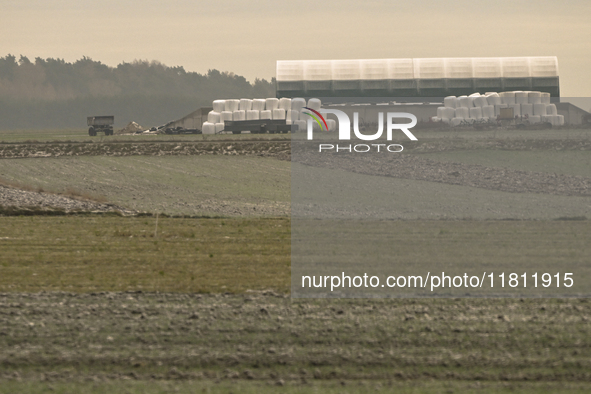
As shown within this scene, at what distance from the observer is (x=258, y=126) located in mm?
71625

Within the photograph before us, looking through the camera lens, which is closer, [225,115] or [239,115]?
[239,115]

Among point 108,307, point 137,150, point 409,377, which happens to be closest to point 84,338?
point 108,307

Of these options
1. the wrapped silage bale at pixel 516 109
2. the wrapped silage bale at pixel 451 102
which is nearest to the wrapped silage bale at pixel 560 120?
the wrapped silage bale at pixel 516 109

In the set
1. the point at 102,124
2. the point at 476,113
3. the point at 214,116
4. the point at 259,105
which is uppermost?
the point at 259,105

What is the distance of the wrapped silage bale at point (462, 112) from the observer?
2221 inches

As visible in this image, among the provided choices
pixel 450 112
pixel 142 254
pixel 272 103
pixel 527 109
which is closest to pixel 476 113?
pixel 450 112

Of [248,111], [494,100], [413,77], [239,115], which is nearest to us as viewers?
[494,100]

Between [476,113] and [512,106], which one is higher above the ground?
[512,106]

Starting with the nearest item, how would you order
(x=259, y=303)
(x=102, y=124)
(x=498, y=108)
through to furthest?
(x=259, y=303) → (x=498, y=108) → (x=102, y=124)

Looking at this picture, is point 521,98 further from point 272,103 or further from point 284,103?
point 272,103

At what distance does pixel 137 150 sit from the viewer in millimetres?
55562

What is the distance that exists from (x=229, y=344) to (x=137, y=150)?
45.9 meters

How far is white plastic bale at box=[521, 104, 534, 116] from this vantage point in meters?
62.7

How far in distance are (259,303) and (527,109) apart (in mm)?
53838
